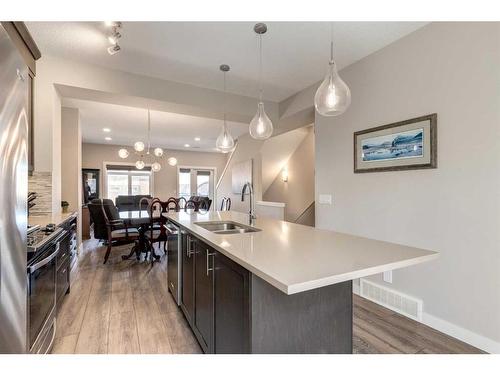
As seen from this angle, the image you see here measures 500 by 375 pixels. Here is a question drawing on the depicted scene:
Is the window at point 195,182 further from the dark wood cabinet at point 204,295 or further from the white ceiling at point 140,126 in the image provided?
the dark wood cabinet at point 204,295

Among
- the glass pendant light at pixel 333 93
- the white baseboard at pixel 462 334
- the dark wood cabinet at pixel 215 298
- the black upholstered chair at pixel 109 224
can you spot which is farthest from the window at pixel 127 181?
the white baseboard at pixel 462 334

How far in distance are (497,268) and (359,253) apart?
1.41 metres

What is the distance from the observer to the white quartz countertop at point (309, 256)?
99 cm

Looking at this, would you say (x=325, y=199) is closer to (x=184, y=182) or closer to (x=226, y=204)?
(x=226, y=204)

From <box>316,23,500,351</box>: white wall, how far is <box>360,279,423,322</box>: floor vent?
2.8 inches

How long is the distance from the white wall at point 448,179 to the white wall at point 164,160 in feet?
23.8

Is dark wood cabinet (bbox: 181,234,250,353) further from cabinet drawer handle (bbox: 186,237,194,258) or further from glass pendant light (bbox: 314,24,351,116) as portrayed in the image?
glass pendant light (bbox: 314,24,351,116)

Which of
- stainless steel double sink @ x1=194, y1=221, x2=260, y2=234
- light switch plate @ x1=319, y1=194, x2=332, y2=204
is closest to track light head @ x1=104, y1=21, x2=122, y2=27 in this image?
stainless steel double sink @ x1=194, y1=221, x2=260, y2=234

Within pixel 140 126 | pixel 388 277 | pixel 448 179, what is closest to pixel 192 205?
pixel 140 126

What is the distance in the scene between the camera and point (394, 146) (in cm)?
253

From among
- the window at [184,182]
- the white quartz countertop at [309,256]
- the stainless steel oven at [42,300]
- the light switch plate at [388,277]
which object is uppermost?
the window at [184,182]

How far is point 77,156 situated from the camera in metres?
4.52

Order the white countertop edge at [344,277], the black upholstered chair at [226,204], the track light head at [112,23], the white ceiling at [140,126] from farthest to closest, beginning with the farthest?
the black upholstered chair at [226,204] → the white ceiling at [140,126] → the track light head at [112,23] → the white countertop edge at [344,277]
